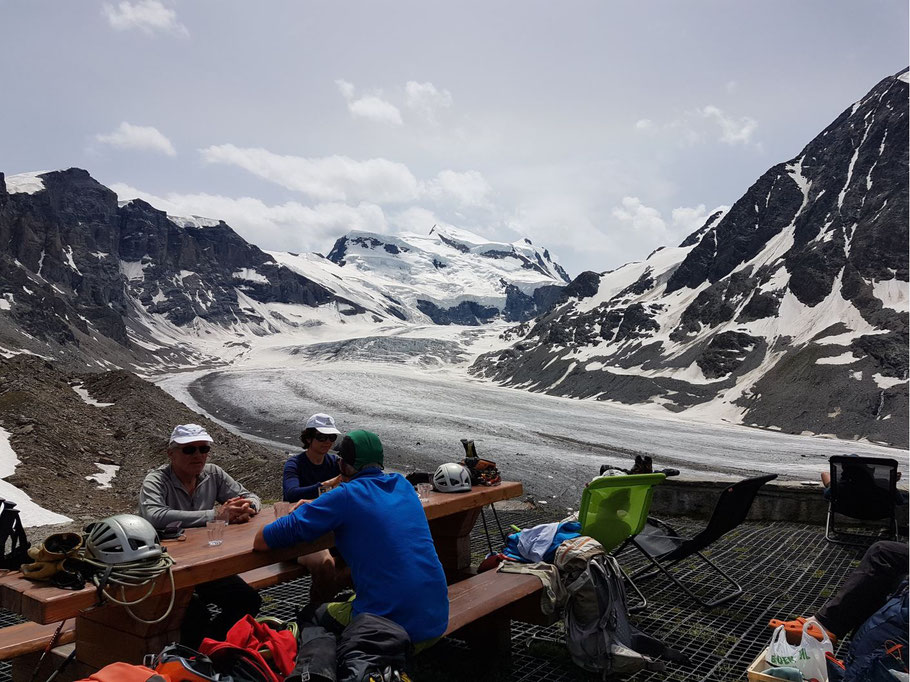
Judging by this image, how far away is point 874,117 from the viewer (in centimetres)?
8762

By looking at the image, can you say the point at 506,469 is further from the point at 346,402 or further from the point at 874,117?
the point at 874,117

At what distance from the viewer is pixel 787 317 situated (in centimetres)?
6919

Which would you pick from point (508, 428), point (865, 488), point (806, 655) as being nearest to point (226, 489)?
point (806, 655)

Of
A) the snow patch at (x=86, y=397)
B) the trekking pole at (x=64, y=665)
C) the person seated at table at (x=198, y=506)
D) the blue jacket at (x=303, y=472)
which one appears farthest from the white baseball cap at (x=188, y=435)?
the snow patch at (x=86, y=397)

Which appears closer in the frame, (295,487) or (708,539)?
(295,487)

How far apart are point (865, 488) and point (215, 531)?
732 centimetres

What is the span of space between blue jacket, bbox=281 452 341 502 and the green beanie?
1.70 m

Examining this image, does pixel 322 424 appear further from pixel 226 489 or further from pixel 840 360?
pixel 840 360

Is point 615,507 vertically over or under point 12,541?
over

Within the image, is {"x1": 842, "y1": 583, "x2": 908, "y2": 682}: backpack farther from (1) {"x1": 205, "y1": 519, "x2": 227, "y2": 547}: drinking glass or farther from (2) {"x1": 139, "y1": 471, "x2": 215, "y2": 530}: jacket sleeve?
(2) {"x1": 139, "y1": 471, "x2": 215, "y2": 530}: jacket sleeve

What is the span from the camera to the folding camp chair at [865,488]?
24.6 feet

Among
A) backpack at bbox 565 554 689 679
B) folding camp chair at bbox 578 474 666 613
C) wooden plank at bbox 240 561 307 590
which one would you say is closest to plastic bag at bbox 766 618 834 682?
backpack at bbox 565 554 689 679

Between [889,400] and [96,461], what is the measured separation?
160 feet

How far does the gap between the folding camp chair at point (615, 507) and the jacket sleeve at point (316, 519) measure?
88.6 inches
